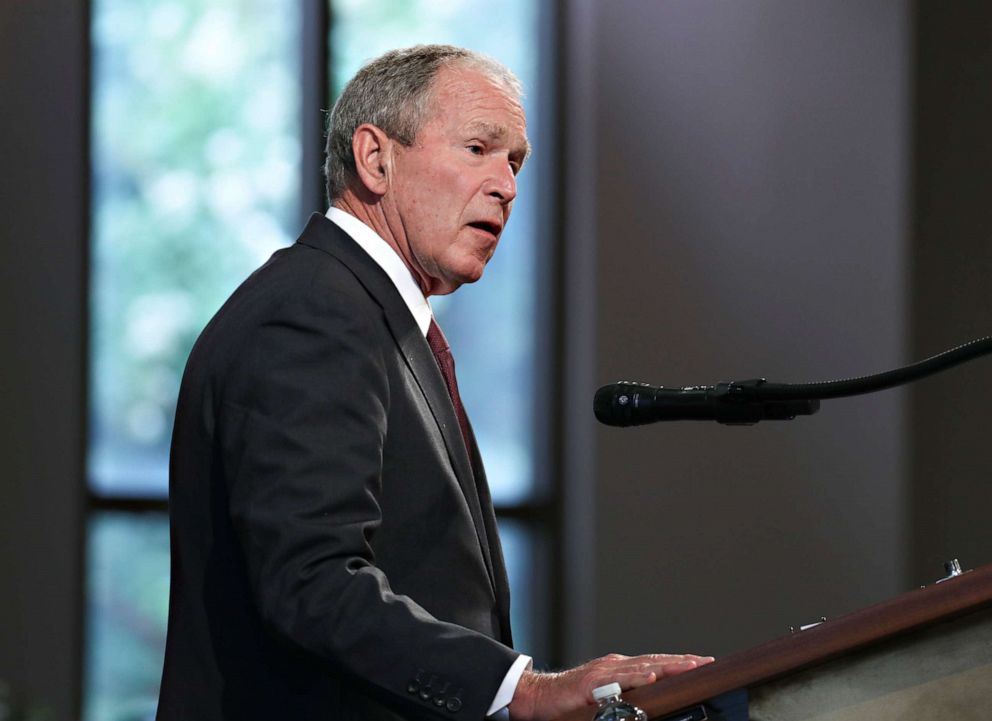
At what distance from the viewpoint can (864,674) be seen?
109cm

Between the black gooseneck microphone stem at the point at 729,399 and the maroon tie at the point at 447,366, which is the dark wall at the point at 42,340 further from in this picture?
the black gooseneck microphone stem at the point at 729,399

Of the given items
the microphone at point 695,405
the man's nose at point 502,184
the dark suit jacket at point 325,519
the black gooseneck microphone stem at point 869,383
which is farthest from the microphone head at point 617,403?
the man's nose at point 502,184

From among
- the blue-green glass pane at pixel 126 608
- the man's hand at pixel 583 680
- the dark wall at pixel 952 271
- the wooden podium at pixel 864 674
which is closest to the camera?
the wooden podium at pixel 864 674

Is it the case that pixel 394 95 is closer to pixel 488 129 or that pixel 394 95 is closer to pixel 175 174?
→ pixel 488 129

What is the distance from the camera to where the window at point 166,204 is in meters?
4.54

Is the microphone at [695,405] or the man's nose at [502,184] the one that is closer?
the microphone at [695,405]

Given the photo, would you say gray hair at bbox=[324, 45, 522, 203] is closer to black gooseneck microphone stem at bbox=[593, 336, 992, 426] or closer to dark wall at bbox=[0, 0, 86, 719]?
black gooseneck microphone stem at bbox=[593, 336, 992, 426]

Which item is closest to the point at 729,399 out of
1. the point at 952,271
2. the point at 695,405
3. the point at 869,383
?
the point at 695,405

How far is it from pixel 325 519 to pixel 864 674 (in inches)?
20.1

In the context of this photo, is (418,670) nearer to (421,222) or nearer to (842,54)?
(421,222)

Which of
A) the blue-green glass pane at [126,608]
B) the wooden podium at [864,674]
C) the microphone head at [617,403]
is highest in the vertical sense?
the microphone head at [617,403]

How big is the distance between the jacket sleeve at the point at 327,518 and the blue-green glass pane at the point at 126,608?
326cm

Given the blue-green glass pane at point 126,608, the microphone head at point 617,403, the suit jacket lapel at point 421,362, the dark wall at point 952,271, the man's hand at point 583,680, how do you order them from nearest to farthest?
the man's hand at point 583,680 → the microphone head at point 617,403 → the suit jacket lapel at point 421,362 → the dark wall at point 952,271 → the blue-green glass pane at point 126,608

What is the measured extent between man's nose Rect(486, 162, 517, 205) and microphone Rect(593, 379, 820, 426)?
0.43 meters
